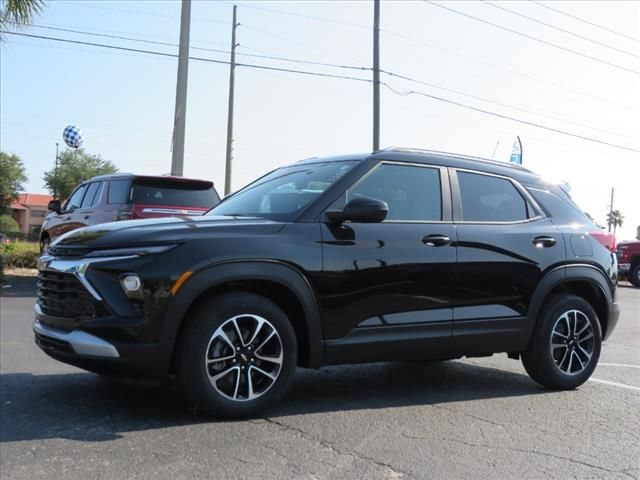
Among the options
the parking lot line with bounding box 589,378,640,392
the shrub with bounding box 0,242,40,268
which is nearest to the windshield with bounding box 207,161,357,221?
the parking lot line with bounding box 589,378,640,392

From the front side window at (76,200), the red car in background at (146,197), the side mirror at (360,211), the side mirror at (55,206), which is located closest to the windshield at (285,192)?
the side mirror at (360,211)

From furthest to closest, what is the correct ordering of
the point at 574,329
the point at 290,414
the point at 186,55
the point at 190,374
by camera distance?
the point at 186,55 < the point at 574,329 < the point at 290,414 < the point at 190,374

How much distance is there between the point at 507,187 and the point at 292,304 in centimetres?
231

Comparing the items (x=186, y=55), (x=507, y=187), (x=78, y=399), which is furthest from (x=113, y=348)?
(x=186, y=55)

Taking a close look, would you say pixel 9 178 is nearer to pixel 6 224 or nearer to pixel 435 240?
pixel 6 224

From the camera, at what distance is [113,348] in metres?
3.89

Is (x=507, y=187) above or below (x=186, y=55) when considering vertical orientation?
below

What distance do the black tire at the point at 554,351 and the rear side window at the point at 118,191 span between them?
692cm

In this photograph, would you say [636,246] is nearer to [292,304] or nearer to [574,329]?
[574,329]

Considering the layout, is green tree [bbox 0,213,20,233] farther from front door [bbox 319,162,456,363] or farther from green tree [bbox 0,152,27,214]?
front door [bbox 319,162,456,363]

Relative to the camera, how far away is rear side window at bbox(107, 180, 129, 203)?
10.3 meters

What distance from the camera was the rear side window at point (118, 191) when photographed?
10297 mm

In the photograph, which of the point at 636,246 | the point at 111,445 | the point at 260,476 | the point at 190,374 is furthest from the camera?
the point at 636,246

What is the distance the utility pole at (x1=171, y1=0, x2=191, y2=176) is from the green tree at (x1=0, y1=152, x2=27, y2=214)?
47985 mm
